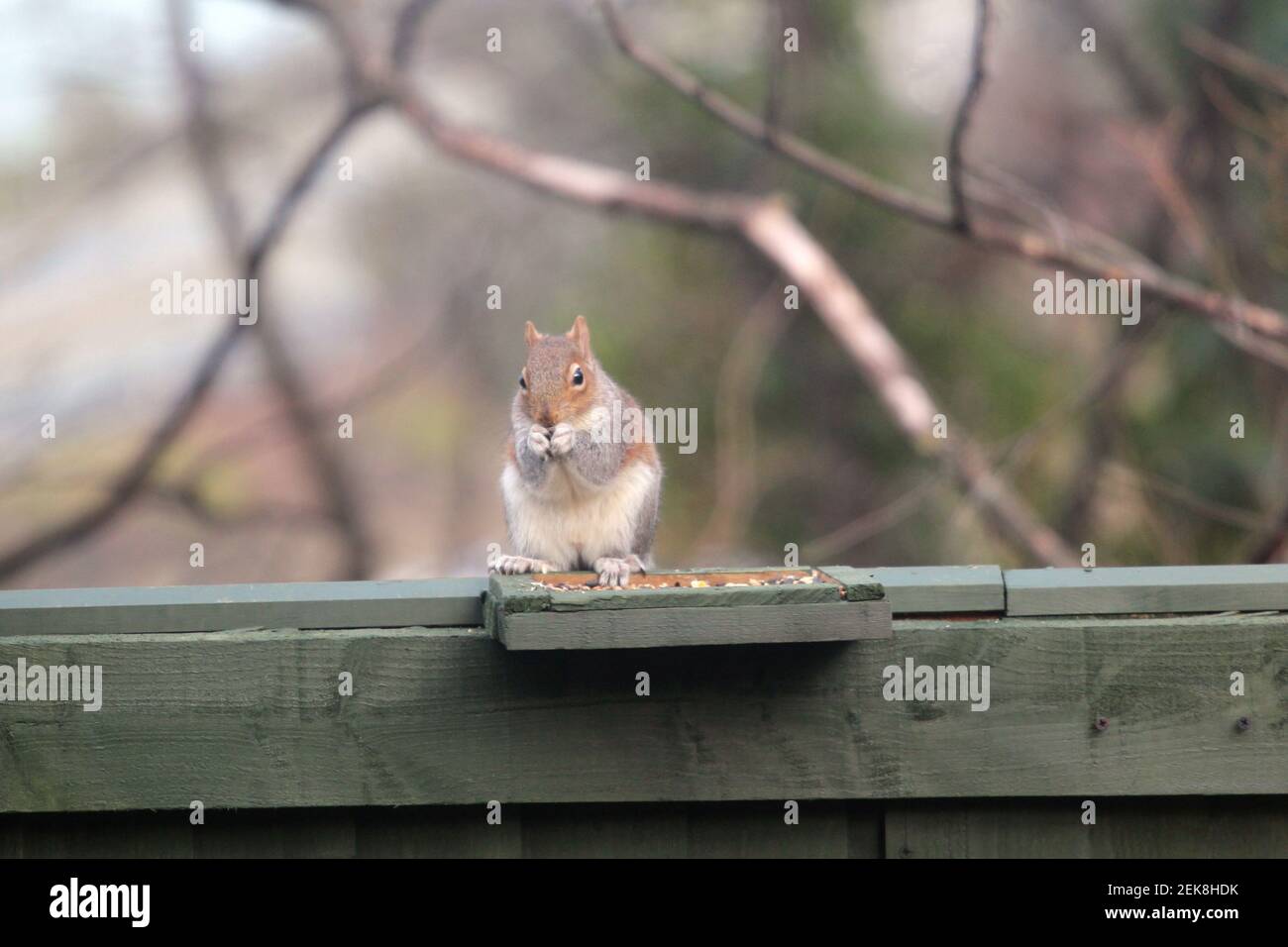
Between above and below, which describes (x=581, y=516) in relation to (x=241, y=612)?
above

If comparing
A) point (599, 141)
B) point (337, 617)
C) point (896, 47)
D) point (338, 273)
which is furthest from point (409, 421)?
point (337, 617)

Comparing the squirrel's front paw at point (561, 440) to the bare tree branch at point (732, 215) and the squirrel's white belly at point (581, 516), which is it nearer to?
the squirrel's white belly at point (581, 516)

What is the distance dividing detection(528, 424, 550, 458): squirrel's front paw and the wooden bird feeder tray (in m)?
0.97

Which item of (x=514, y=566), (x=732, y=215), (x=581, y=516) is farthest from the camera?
(x=732, y=215)

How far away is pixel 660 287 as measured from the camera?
626 centimetres

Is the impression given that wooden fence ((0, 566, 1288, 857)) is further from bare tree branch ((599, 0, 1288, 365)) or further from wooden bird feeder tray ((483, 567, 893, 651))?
bare tree branch ((599, 0, 1288, 365))

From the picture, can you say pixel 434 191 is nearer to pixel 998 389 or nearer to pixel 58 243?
pixel 58 243

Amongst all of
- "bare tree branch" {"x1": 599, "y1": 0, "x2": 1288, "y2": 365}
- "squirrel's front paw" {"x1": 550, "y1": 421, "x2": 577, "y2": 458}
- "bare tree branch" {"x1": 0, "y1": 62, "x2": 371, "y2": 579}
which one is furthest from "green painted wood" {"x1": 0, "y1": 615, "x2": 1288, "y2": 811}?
"bare tree branch" {"x1": 0, "y1": 62, "x2": 371, "y2": 579}

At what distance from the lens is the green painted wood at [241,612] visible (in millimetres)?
1767

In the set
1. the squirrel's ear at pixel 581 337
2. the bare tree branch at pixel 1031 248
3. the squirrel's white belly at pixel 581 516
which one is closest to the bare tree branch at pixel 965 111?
the bare tree branch at pixel 1031 248

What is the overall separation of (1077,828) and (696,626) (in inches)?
21.9

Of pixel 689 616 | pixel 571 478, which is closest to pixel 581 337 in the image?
pixel 571 478

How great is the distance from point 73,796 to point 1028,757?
1.08 m

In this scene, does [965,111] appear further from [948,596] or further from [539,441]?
[948,596]
